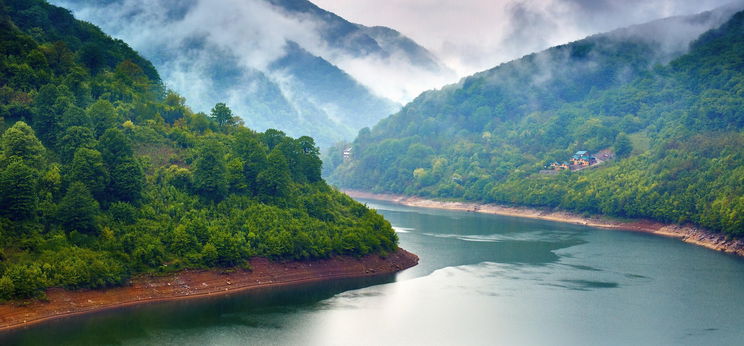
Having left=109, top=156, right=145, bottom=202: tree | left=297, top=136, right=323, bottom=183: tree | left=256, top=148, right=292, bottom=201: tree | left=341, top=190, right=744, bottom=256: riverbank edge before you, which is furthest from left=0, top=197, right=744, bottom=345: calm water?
left=297, top=136, right=323, bottom=183: tree

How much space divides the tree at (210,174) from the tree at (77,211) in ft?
47.2

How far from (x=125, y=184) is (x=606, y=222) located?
91.2m

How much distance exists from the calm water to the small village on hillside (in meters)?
70.7

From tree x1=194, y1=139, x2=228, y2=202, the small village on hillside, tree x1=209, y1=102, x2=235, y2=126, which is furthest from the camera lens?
the small village on hillside

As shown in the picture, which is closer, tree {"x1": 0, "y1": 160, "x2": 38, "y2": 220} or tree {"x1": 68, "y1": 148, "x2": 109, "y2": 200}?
tree {"x1": 0, "y1": 160, "x2": 38, "y2": 220}

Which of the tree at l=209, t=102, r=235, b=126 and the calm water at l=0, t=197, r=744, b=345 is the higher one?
the tree at l=209, t=102, r=235, b=126

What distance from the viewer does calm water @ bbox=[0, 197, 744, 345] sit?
50438mm

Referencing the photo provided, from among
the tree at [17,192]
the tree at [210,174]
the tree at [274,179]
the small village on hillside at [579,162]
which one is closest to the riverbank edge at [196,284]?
the tree at [17,192]

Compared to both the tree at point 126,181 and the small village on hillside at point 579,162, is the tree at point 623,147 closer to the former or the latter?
the small village on hillside at point 579,162

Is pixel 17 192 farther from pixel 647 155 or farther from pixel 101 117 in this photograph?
pixel 647 155

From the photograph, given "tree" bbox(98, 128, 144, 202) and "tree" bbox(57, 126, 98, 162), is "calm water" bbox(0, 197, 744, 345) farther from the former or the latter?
"tree" bbox(57, 126, 98, 162)

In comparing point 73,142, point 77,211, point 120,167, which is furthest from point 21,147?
point 120,167

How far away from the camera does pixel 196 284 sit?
6094 cm

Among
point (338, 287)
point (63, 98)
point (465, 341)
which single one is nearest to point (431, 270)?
point (338, 287)
